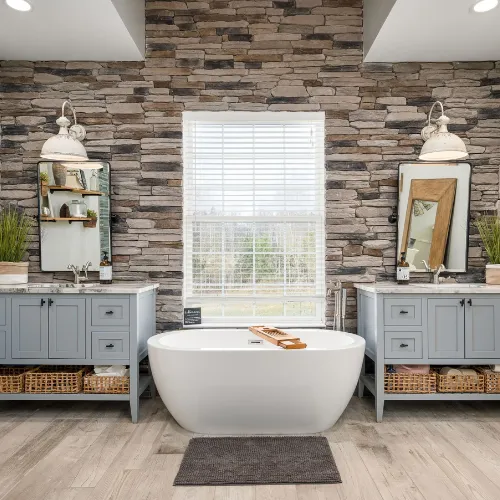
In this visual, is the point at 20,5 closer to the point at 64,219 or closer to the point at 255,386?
the point at 64,219

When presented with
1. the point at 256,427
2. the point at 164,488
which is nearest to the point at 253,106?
the point at 256,427

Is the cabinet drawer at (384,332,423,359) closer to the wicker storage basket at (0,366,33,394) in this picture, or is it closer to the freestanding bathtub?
the freestanding bathtub

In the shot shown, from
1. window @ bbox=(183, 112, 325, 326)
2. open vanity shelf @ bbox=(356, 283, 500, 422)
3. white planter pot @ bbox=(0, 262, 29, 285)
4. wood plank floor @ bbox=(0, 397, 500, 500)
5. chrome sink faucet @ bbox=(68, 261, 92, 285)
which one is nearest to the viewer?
wood plank floor @ bbox=(0, 397, 500, 500)

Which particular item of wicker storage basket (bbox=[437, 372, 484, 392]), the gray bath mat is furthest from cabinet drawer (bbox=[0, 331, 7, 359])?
wicker storage basket (bbox=[437, 372, 484, 392])

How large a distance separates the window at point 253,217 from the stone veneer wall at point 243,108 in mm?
133

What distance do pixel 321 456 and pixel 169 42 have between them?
3352 millimetres

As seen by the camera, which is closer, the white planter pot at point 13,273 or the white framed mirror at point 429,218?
the white planter pot at point 13,273

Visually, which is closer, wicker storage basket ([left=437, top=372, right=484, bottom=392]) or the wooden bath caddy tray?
the wooden bath caddy tray

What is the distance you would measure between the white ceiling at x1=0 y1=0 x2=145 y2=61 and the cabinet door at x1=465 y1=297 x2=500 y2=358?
3124 mm

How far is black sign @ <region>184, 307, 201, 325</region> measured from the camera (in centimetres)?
401

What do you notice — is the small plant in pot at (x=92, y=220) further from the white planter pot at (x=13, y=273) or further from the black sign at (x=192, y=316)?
the black sign at (x=192, y=316)

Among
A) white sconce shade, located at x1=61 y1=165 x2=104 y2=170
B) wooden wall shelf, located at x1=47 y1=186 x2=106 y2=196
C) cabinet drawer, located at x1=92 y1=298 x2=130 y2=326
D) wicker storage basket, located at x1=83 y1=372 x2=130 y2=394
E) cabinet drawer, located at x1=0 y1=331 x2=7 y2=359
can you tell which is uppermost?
white sconce shade, located at x1=61 y1=165 x2=104 y2=170

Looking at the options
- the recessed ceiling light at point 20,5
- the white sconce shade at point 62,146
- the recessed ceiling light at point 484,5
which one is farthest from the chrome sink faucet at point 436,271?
the recessed ceiling light at point 20,5

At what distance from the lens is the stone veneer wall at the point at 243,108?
4.07m
